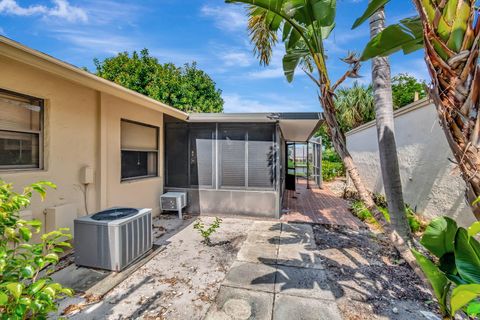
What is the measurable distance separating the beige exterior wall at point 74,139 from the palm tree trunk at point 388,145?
522 centimetres

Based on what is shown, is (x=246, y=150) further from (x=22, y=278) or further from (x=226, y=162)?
(x=22, y=278)

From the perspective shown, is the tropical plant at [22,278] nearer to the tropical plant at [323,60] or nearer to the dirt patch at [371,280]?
the tropical plant at [323,60]

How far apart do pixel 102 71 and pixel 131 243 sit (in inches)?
667

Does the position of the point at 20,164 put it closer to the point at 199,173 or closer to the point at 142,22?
the point at 199,173

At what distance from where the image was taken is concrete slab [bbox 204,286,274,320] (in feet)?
8.07

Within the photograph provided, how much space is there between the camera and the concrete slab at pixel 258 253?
3772mm

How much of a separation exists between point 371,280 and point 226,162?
170 inches

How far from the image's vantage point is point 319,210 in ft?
23.8

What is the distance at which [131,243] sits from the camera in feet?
11.4

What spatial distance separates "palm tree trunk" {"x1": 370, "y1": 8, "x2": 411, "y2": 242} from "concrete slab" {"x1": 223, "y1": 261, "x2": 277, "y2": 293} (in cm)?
207

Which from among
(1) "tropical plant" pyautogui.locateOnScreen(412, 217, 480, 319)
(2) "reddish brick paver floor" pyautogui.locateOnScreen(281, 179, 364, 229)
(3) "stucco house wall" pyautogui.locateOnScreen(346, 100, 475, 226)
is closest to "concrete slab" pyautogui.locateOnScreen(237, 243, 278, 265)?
(2) "reddish brick paver floor" pyautogui.locateOnScreen(281, 179, 364, 229)

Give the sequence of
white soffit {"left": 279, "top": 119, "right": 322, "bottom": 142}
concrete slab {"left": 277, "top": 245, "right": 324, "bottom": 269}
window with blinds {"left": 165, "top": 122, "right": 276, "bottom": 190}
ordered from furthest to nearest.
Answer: window with blinds {"left": 165, "top": 122, "right": 276, "bottom": 190}, white soffit {"left": 279, "top": 119, "right": 322, "bottom": 142}, concrete slab {"left": 277, "top": 245, "right": 324, "bottom": 269}

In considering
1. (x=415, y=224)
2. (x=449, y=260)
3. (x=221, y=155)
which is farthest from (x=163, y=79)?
(x=449, y=260)

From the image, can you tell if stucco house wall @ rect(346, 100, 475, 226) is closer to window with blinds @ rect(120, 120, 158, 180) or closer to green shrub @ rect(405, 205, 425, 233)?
green shrub @ rect(405, 205, 425, 233)
